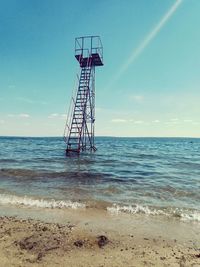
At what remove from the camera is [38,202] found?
8609 millimetres

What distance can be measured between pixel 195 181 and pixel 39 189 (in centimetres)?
786

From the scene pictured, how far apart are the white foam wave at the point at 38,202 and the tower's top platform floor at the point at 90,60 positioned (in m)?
20.4

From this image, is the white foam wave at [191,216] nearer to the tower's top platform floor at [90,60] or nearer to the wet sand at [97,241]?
the wet sand at [97,241]

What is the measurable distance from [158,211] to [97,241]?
308 centimetres

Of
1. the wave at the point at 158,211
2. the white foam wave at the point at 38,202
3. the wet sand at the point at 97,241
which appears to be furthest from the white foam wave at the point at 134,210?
the white foam wave at the point at 38,202

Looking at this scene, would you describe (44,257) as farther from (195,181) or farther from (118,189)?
(195,181)

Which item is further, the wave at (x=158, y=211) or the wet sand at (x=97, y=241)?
the wave at (x=158, y=211)

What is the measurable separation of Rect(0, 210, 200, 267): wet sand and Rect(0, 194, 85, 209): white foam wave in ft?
3.04

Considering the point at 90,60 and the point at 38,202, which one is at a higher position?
the point at 90,60

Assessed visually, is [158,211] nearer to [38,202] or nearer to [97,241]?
[97,241]

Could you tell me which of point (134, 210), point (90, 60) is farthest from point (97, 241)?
point (90, 60)

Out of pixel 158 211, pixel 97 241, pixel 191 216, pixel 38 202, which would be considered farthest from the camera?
pixel 38 202

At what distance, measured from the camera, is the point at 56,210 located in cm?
782

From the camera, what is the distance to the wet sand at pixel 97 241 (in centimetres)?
470
